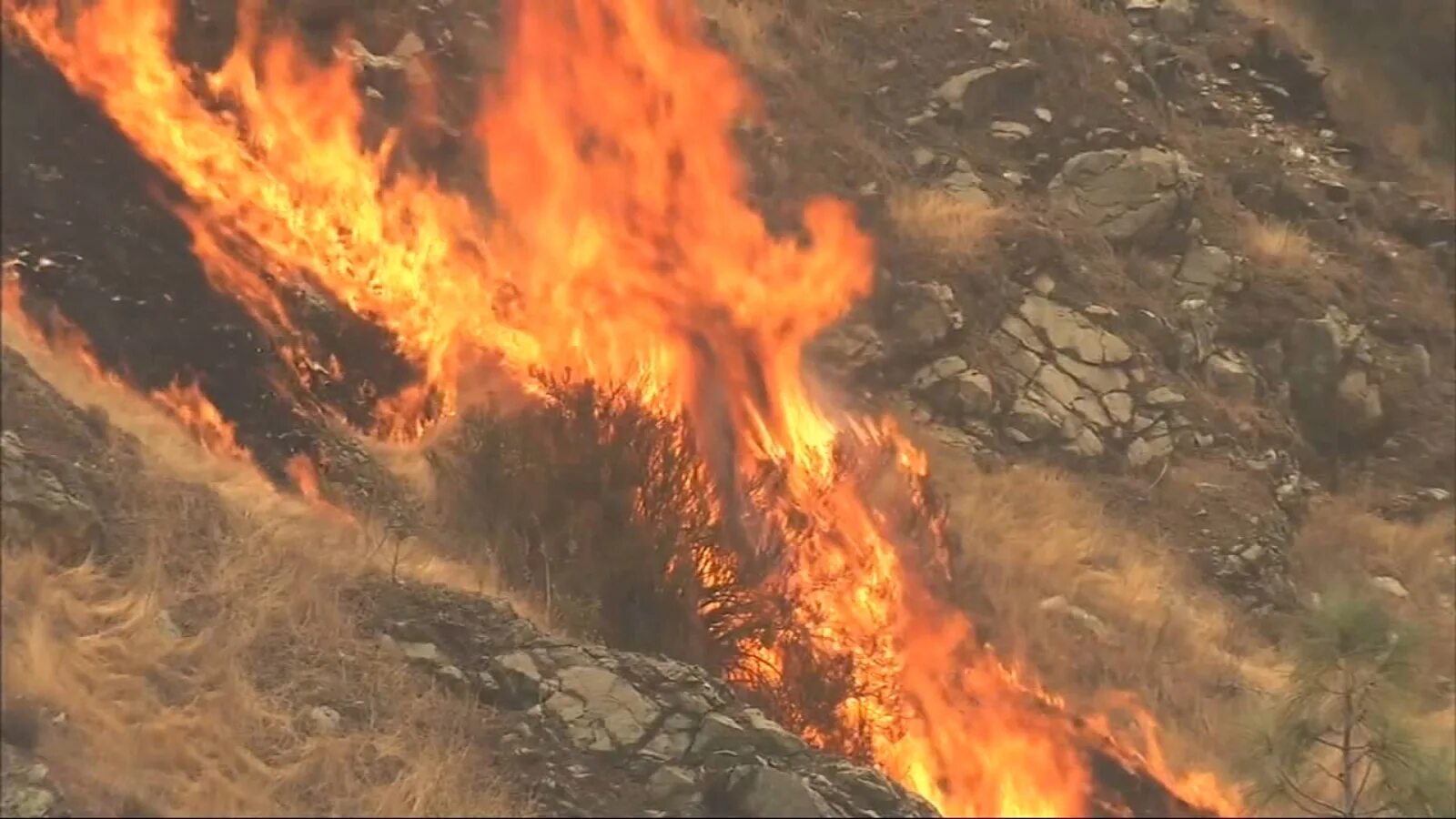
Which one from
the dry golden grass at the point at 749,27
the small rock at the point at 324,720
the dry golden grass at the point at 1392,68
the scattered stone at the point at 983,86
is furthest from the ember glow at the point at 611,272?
the dry golden grass at the point at 1392,68

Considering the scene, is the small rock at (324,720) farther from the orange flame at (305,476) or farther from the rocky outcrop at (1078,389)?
the rocky outcrop at (1078,389)

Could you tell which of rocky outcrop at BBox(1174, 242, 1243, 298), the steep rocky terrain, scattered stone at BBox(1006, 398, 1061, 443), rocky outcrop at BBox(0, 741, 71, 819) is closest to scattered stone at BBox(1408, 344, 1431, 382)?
the steep rocky terrain

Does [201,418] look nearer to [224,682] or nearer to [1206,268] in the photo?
[224,682]

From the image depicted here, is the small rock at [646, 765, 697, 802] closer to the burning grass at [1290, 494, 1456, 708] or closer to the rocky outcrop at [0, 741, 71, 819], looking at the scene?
the rocky outcrop at [0, 741, 71, 819]

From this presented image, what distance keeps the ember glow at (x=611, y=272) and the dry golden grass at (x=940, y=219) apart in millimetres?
2181

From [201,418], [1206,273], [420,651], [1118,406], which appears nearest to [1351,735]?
[420,651]

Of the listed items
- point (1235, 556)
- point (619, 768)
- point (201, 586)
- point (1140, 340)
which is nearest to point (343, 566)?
point (201, 586)

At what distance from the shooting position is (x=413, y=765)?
503cm

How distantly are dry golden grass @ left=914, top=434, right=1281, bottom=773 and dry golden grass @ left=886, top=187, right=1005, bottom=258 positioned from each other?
183 cm

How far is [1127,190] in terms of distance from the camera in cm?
Result: 1190

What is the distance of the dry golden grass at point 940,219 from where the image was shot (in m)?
11.2

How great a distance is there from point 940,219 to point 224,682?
24.4 ft

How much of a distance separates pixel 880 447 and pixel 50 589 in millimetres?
4396

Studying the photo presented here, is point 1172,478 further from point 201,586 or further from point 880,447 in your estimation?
point 201,586
